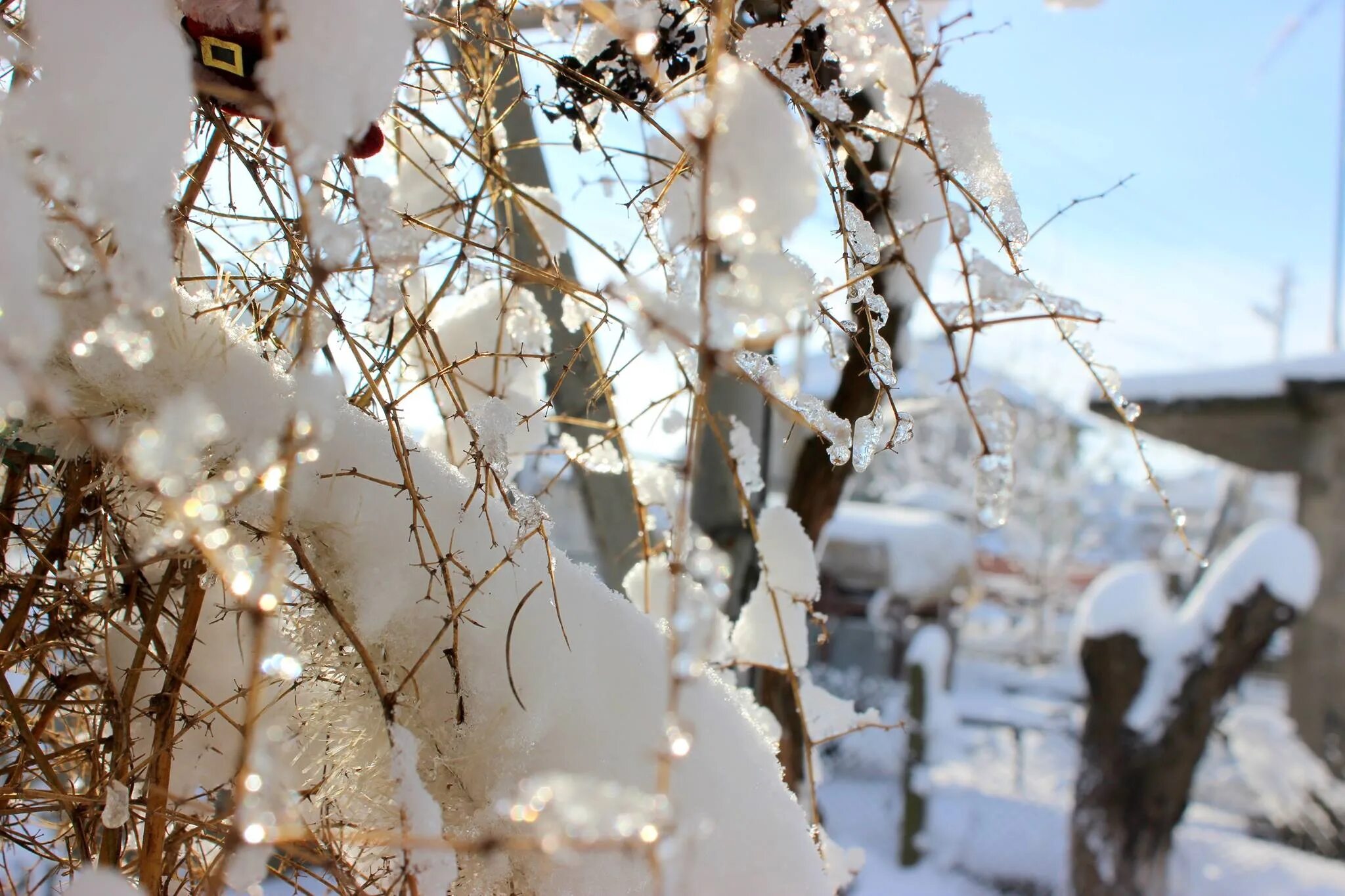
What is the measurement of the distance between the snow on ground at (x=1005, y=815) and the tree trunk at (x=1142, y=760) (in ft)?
1.28

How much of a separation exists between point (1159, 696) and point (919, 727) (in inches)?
60.5

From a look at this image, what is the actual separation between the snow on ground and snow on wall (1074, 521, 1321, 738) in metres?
0.89

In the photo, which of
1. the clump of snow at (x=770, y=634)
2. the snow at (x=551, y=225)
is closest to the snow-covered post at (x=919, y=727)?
the clump of snow at (x=770, y=634)

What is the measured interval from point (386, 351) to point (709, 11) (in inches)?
16.3

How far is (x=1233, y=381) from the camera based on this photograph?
5770 millimetres

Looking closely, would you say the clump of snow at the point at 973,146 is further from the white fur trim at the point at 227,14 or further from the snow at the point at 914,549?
the snow at the point at 914,549

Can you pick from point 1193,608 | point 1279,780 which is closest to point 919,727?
point 1193,608

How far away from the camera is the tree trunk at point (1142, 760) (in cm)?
372

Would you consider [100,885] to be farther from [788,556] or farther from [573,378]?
[573,378]

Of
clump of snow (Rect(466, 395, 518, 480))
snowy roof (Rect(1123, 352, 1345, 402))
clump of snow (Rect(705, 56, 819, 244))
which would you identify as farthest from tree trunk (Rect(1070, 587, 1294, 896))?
clump of snow (Rect(705, 56, 819, 244))

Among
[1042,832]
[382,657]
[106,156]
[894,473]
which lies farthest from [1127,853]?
[894,473]

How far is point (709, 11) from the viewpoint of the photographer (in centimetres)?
71

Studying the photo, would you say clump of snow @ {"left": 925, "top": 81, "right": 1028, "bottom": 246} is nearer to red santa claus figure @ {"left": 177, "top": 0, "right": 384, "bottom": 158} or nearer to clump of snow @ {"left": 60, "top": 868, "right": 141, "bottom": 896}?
red santa claus figure @ {"left": 177, "top": 0, "right": 384, "bottom": 158}

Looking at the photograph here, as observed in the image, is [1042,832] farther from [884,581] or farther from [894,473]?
[894,473]
